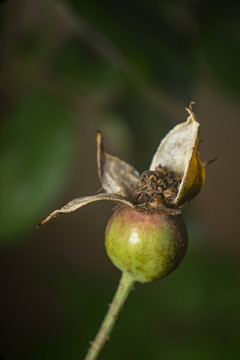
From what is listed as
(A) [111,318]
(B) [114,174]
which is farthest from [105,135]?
(A) [111,318]

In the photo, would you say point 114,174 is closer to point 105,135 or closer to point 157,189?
point 157,189


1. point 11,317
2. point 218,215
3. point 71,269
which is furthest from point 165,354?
point 218,215

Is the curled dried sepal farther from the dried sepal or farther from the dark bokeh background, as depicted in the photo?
the dark bokeh background

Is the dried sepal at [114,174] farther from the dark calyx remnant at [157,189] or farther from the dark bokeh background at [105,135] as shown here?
the dark bokeh background at [105,135]

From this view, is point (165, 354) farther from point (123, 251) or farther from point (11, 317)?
point (123, 251)

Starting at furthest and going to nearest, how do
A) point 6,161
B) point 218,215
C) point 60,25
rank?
point 218,215
point 60,25
point 6,161

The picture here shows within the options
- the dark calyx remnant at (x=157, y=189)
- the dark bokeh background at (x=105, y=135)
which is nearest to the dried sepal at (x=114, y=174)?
the dark calyx remnant at (x=157, y=189)

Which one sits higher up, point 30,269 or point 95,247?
point 95,247
